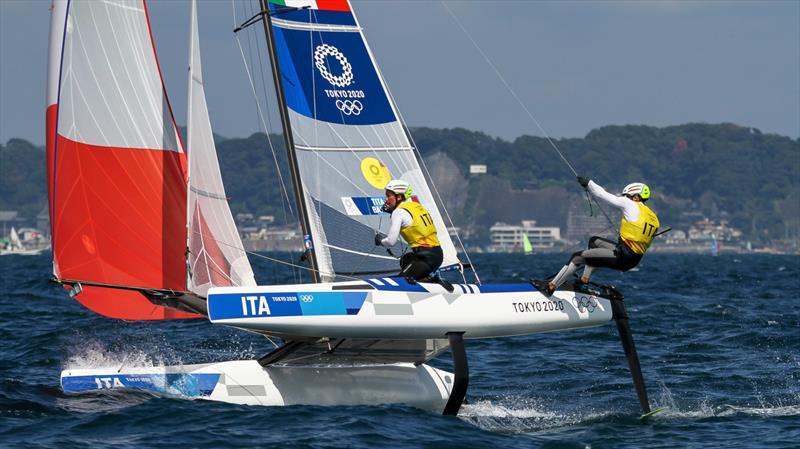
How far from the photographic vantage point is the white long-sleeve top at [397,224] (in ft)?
33.2

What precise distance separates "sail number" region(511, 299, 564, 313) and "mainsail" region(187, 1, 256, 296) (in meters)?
2.46

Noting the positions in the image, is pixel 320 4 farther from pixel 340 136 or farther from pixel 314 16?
pixel 340 136

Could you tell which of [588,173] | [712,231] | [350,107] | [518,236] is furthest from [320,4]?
[588,173]

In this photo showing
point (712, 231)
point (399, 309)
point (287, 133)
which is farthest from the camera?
point (712, 231)

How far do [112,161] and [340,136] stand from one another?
2.03 meters

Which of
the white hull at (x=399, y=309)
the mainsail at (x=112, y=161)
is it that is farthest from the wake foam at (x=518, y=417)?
the mainsail at (x=112, y=161)

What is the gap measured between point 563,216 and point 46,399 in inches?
5847

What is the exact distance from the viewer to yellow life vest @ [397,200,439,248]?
10.4 m

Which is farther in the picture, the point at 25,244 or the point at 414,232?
the point at 25,244

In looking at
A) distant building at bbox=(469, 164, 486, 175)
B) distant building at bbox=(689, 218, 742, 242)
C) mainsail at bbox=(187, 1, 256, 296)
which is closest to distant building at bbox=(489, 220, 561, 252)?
distant building at bbox=(469, 164, 486, 175)

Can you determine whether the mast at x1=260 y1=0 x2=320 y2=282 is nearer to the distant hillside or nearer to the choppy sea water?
the choppy sea water

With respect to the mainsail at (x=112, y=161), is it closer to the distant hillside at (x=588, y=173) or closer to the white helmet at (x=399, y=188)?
A: the white helmet at (x=399, y=188)

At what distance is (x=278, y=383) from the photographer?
10.7 meters

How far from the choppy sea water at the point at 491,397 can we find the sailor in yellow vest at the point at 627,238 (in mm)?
1252
